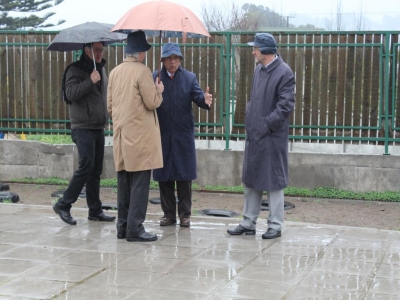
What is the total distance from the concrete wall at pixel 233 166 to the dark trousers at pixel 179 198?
3313 mm

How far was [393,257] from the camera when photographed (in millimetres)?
6098

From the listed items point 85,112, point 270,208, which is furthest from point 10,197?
point 270,208

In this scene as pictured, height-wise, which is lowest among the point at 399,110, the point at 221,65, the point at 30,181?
the point at 30,181

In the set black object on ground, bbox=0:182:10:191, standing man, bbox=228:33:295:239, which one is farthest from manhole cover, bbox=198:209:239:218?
black object on ground, bbox=0:182:10:191

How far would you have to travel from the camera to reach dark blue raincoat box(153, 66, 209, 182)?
23.5 feet

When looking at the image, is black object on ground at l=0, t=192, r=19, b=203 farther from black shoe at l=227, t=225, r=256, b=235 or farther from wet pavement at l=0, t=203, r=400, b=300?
black shoe at l=227, t=225, r=256, b=235

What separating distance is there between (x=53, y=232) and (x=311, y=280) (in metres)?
3.01

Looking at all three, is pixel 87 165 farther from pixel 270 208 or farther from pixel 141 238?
pixel 270 208

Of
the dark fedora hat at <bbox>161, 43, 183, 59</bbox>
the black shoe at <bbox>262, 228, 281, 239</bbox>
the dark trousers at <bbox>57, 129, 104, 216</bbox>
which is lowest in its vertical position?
the black shoe at <bbox>262, 228, 281, 239</bbox>

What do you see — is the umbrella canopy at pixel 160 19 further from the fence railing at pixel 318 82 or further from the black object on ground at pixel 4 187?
the black object on ground at pixel 4 187

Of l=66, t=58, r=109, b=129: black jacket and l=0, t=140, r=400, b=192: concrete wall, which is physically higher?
l=66, t=58, r=109, b=129: black jacket

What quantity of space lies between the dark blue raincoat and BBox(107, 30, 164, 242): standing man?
0.53m

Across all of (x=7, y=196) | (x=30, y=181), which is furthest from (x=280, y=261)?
(x=30, y=181)

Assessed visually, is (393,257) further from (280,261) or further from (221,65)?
(221,65)
